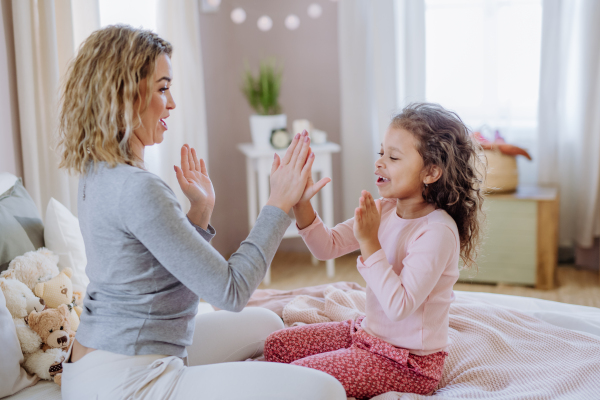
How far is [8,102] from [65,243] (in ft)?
2.34

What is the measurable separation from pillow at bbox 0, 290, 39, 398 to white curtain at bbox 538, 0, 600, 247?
283 cm

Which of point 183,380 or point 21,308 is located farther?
point 21,308

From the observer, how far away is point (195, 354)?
133 cm

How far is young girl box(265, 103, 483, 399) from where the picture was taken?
47.1 inches

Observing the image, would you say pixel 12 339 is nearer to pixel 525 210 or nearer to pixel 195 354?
pixel 195 354

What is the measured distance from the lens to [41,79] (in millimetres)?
2062

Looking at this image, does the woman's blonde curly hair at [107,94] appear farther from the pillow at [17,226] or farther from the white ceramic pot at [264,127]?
the white ceramic pot at [264,127]

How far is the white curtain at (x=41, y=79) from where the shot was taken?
199cm

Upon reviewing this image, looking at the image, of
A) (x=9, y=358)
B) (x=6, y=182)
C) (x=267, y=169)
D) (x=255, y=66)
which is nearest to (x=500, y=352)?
(x=9, y=358)

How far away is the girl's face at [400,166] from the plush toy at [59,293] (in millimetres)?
815

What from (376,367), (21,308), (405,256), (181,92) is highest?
(181,92)

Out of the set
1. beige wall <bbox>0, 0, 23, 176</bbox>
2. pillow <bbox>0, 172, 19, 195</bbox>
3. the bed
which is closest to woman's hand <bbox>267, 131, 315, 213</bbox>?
the bed

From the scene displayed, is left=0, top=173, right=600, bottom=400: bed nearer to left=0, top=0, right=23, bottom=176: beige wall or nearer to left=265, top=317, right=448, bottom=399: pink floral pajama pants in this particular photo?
left=265, top=317, right=448, bottom=399: pink floral pajama pants

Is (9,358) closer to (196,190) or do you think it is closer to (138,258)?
(138,258)
